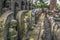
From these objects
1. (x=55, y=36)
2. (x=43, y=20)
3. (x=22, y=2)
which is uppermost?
(x=22, y=2)

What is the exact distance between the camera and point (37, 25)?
17.6 feet

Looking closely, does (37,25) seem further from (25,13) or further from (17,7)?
(17,7)

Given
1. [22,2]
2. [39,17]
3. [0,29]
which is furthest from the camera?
[22,2]

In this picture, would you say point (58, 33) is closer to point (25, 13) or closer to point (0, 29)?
point (25, 13)

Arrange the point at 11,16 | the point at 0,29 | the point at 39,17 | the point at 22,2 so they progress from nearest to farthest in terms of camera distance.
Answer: the point at 0,29, the point at 11,16, the point at 39,17, the point at 22,2

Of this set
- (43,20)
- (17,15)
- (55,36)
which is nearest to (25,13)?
(17,15)

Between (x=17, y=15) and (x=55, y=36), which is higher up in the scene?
(x=17, y=15)

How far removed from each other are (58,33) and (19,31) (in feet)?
3.38

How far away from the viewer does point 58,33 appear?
5570mm

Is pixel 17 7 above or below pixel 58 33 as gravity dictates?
above

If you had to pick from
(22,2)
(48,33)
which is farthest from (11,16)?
(22,2)

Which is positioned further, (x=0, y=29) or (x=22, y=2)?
(x=22, y=2)

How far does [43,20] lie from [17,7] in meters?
1.11

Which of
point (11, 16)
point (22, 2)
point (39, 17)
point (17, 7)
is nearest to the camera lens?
point (11, 16)
